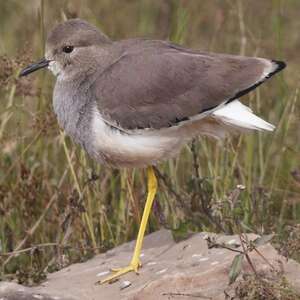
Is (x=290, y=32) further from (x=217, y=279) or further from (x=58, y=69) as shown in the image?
(x=217, y=279)

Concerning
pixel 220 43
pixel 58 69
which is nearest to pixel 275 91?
pixel 220 43

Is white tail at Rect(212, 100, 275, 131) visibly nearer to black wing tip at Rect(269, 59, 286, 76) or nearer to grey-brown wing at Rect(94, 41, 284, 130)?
grey-brown wing at Rect(94, 41, 284, 130)

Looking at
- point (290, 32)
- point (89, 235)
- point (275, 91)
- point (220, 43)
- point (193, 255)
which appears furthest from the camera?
point (290, 32)

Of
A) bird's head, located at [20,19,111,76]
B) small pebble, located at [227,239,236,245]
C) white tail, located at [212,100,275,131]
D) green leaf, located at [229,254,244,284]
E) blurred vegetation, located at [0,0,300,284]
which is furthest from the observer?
blurred vegetation, located at [0,0,300,284]

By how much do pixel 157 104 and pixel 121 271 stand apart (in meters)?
0.84

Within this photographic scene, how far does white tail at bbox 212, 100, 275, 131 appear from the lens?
4.78 meters

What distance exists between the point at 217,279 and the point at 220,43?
3560 millimetres

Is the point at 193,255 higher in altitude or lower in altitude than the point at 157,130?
lower

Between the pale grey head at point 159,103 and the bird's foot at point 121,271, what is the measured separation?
495mm

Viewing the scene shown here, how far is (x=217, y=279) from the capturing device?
4.43 metres

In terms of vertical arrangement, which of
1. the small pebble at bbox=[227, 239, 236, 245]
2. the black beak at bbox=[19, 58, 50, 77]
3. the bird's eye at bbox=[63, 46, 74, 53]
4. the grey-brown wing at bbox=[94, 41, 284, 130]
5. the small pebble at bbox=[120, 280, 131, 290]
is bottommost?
the small pebble at bbox=[120, 280, 131, 290]

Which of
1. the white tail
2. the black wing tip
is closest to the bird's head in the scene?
the white tail

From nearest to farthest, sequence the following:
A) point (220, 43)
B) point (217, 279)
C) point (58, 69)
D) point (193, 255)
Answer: point (217, 279)
point (193, 255)
point (58, 69)
point (220, 43)

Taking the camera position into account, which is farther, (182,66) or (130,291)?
(182,66)
